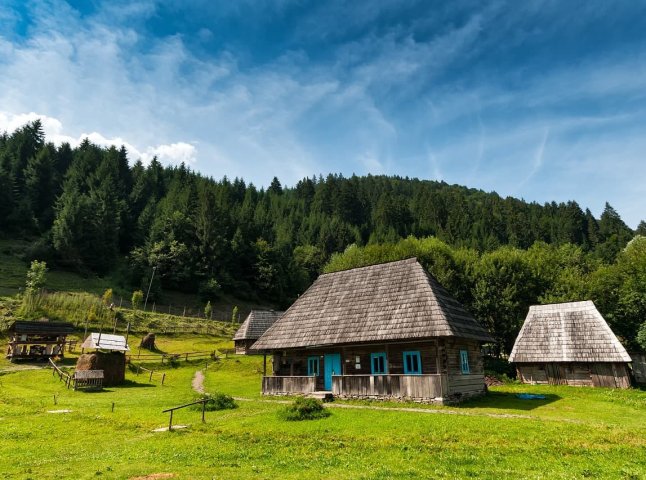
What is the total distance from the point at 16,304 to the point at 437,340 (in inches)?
1954

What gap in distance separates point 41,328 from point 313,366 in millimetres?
26928

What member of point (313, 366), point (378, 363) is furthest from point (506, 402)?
point (313, 366)

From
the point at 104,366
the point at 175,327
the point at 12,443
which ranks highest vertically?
the point at 175,327

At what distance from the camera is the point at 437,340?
21.3 m

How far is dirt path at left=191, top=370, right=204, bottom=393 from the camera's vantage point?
93.2 ft

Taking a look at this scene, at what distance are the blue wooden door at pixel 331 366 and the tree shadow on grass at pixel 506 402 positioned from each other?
7.79 meters

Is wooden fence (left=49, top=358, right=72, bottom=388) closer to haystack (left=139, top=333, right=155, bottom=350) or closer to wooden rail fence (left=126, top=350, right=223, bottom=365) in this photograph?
wooden rail fence (left=126, top=350, right=223, bottom=365)

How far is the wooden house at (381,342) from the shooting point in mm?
21672

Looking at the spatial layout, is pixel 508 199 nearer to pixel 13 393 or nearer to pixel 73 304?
pixel 73 304

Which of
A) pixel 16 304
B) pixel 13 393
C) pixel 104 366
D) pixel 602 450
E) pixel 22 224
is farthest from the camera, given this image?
pixel 22 224

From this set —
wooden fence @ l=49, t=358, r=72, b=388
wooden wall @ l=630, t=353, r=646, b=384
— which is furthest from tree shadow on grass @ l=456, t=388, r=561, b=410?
wooden fence @ l=49, t=358, r=72, b=388

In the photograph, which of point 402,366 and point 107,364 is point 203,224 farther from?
point 402,366

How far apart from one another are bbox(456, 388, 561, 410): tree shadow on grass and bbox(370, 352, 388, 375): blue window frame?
4.75 metres

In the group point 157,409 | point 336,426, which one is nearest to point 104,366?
point 157,409
